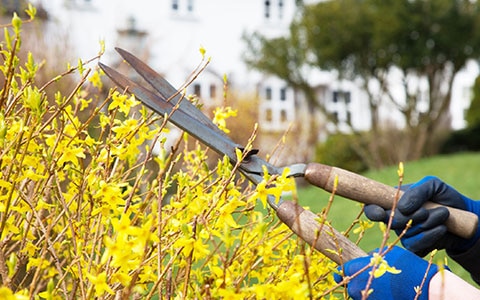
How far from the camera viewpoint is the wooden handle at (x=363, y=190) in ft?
4.46

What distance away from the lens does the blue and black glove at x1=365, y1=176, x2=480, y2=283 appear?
1.41m

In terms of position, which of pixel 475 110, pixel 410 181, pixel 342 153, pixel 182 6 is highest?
pixel 182 6

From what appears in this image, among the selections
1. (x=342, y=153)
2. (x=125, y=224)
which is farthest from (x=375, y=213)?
(x=342, y=153)

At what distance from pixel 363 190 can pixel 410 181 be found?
8.15m

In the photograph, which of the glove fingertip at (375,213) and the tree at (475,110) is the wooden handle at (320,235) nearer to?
the glove fingertip at (375,213)

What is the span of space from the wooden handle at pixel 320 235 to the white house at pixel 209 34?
13.9 meters

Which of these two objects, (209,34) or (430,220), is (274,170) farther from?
(209,34)

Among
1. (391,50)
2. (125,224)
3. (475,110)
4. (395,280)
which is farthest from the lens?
(475,110)

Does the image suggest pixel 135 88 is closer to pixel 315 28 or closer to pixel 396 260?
pixel 396 260

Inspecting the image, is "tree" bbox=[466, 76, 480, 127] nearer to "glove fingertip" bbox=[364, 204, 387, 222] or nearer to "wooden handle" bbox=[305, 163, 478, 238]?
"wooden handle" bbox=[305, 163, 478, 238]

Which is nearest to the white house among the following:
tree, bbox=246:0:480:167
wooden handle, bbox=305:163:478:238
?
tree, bbox=246:0:480:167

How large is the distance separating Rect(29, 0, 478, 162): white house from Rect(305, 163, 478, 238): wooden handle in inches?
540

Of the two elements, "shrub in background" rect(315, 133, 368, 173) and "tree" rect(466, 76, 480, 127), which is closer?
"shrub in background" rect(315, 133, 368, 173)

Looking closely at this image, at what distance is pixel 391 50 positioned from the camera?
44.1ft
